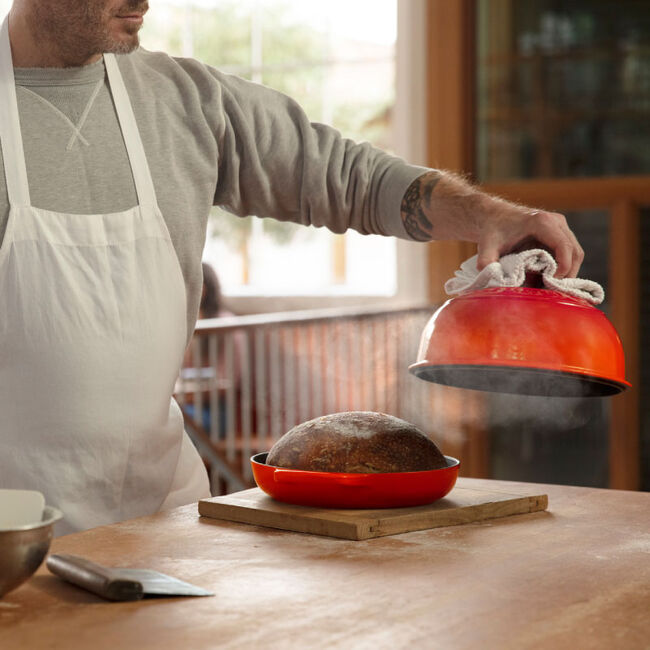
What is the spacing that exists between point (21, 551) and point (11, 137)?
92 cm

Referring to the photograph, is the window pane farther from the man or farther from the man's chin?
the man's chin

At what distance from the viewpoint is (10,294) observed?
1715 millimetres

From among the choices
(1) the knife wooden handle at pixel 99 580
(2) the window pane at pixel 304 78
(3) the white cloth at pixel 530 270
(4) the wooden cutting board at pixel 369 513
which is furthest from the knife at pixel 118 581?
(2) the window pane at pixel 304 78

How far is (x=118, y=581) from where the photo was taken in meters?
1.14

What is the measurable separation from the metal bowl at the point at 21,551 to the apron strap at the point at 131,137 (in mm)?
860

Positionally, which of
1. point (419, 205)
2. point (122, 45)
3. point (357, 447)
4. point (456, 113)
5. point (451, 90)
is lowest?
point (357, 447)

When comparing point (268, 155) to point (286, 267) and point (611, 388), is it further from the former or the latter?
point (286, 267)

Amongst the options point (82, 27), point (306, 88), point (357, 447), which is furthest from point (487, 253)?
point (306, 88)

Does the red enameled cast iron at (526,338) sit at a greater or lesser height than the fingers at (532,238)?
lesser

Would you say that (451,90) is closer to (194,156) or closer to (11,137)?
(194,156)

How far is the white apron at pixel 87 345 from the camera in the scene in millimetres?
1712

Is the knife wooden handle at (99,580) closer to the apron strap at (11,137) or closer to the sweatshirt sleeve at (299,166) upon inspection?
the apron strap at (11,137)

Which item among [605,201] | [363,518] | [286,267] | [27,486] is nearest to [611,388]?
[363,518]

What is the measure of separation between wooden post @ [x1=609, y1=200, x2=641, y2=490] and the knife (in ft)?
13.9
